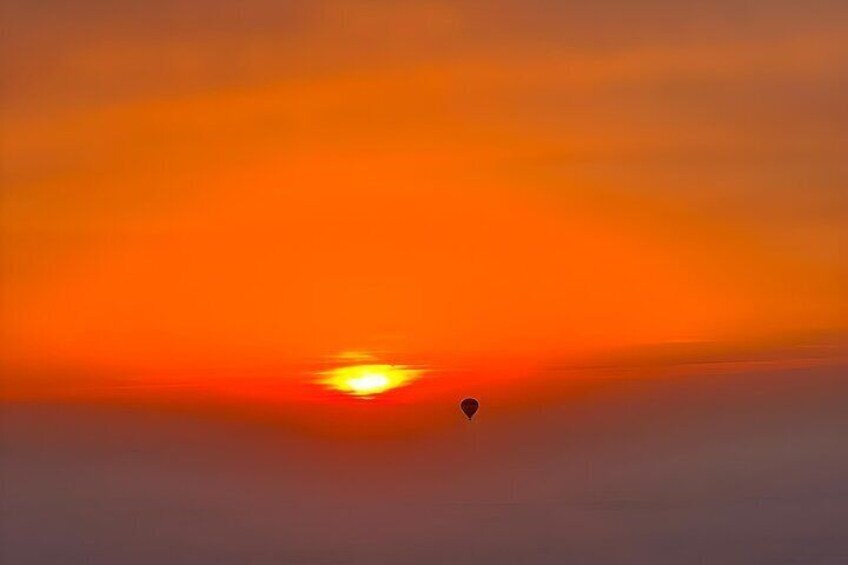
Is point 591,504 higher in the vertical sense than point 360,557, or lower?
higher

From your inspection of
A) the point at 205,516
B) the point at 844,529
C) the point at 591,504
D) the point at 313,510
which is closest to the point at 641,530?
the point at 591,504

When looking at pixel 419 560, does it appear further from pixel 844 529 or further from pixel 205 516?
pixel 844 529

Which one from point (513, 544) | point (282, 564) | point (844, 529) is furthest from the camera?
point (513, 544)

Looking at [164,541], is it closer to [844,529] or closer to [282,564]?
[282,564]

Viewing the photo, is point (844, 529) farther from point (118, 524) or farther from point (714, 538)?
point (118, 524)

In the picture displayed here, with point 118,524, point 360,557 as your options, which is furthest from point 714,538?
point 118,524

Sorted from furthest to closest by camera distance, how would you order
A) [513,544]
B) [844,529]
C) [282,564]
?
[513,544] → [282,564] → [844,529]

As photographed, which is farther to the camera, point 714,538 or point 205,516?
point 205,516

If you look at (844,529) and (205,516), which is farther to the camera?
(205,516)

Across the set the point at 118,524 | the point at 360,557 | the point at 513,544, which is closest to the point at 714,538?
the point at 513,544
